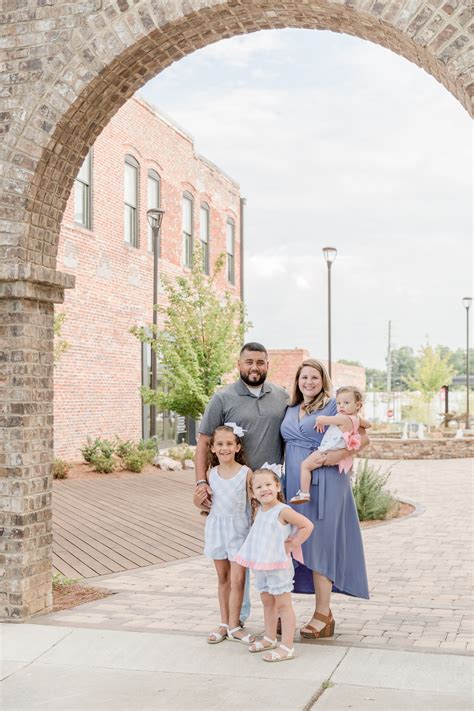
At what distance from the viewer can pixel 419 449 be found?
75.9ft

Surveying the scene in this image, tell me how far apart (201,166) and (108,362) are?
8.79 metres

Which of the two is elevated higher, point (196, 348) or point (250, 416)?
point (196, 348)

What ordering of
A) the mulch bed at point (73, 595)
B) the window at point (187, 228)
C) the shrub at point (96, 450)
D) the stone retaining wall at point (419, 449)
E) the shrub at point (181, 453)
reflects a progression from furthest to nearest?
1. the window at point (187, 228)
2. the stone retaining wall at point (419, 449)
3. the shrub at point (181, 453)
4. the shrub at point (96, 450)
5. the mulch bed at point (73, 595)

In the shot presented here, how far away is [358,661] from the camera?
5008mm

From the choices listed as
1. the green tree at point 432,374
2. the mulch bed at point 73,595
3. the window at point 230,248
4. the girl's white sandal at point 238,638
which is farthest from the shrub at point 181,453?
the green tree at point 432,374

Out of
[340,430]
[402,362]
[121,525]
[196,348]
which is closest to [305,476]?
[340,430]

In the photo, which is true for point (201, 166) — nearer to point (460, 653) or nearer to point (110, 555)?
point (110, 555)

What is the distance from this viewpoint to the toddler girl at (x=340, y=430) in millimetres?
5309

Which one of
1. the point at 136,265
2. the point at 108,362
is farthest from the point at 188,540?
the point at 136,265

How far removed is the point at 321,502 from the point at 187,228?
20.2m

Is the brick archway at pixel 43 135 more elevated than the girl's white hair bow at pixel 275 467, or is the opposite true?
the brick archway at pixel 43 135

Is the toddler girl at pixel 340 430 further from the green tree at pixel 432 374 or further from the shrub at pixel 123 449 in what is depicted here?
the green tree at pixel 432 374

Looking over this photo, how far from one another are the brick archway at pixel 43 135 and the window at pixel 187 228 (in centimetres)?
1827

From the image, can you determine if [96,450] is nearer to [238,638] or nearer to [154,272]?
[154,272]
